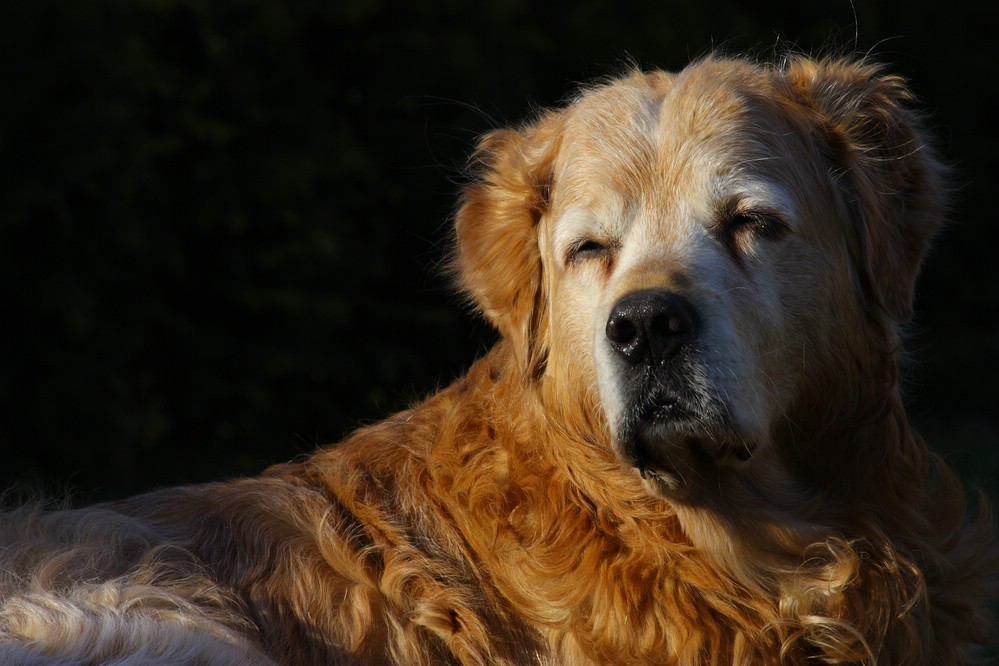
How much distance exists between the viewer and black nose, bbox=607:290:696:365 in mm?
3082

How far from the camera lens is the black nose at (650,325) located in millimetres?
3082

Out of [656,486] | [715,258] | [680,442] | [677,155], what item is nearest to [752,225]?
[715,258]

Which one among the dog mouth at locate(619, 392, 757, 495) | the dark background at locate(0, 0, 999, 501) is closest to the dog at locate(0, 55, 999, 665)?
the dog mouth at locate(619, 392, 757, 495)

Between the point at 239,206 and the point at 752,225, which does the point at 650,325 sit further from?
the point at 239,206

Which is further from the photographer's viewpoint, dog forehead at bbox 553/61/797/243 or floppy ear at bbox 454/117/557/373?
floppy ear at bbox 454/117/557/373

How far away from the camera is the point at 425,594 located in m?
3.54

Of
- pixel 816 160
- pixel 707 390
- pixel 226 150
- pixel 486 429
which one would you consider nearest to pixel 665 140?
pixel 816 160

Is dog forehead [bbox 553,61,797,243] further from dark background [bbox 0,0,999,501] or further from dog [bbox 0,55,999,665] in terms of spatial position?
dark background [bbox 0,0,999,501]

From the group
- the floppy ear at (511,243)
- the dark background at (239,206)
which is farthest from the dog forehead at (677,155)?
the dark background at (239,206)

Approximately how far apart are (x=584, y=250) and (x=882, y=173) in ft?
3.06

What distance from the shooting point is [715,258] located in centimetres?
327

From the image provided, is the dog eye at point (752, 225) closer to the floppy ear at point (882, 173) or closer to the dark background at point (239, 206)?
the floppy ear at point (882, 173)

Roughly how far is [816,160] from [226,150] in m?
4.74

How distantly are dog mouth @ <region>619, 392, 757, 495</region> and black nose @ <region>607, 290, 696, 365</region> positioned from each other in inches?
5.0
